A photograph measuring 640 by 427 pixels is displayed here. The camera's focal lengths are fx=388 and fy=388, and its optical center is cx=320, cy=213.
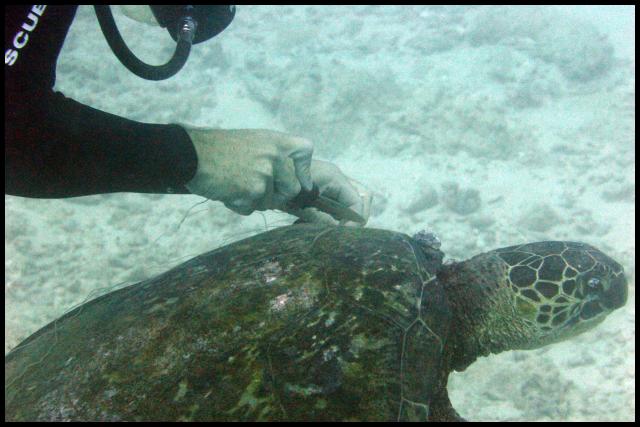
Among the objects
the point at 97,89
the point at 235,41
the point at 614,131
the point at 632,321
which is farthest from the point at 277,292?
the point at 235,41

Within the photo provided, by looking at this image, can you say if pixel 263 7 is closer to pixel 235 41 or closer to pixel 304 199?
pixel 235 41

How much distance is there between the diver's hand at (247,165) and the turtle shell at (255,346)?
24 centimetres

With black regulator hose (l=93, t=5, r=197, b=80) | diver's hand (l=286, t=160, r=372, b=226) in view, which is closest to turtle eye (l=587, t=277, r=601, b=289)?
diver's hand (l=286, t=160, r=372, b=226)

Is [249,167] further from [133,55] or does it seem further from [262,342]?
[133,55]

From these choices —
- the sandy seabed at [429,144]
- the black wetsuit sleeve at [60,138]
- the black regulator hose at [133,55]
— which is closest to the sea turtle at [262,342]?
the black wetsuit sleeve at [60,138]

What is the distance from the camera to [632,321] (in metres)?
3.41

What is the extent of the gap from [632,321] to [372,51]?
21.2ft

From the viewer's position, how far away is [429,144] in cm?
560

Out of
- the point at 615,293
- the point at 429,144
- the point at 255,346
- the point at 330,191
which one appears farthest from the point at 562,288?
the point at 429,144

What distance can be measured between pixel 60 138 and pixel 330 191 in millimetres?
1041

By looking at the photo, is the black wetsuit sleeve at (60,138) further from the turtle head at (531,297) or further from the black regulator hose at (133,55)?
the turtle head at (531,297)

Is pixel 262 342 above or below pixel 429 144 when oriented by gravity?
above

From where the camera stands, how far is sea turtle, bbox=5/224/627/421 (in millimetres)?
949

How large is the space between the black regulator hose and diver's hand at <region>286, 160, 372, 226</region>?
29.6 inches
